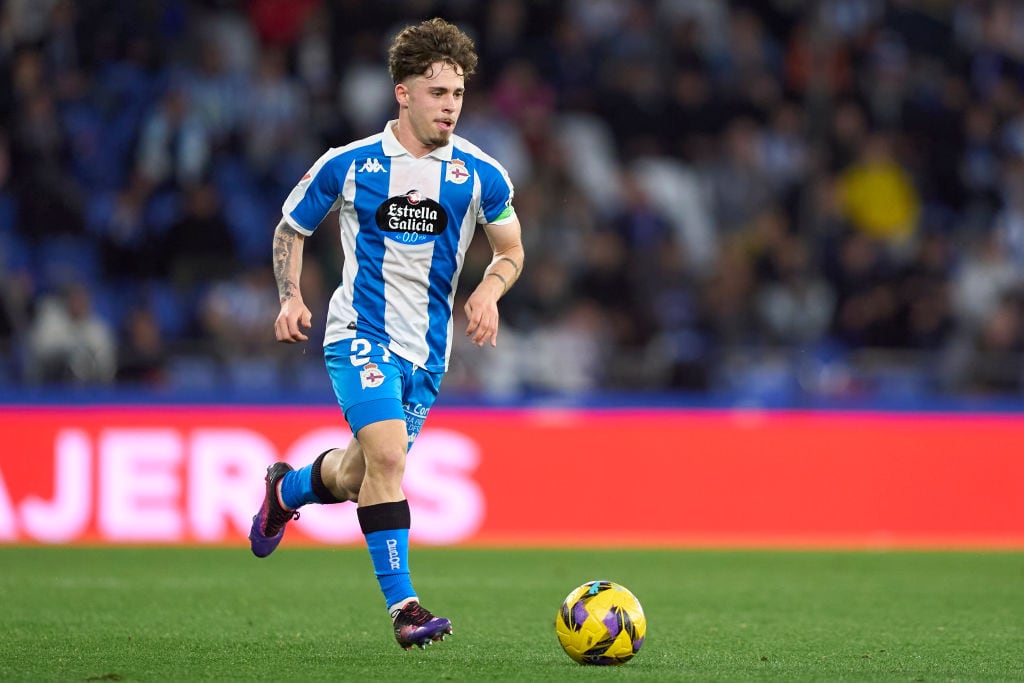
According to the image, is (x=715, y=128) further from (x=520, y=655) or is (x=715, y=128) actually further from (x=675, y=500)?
(x=520, y=655)

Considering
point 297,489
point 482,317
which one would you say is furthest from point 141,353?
point 482,317

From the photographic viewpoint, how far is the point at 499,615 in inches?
291

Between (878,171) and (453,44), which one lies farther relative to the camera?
(878,171)

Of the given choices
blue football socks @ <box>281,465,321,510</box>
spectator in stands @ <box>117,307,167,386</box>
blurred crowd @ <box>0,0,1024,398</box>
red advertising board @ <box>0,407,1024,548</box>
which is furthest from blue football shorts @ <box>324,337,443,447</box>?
spectator in stands @ <box>117,307,167,386</box>

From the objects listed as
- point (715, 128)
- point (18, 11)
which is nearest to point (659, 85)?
point (715, 128)

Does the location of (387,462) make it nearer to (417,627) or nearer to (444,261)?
(417,627)

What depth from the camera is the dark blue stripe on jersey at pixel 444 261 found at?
599 centimetres

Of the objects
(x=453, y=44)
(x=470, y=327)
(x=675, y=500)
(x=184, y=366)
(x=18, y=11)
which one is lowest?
(x=675, y=500)

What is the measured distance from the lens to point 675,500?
11883 millimetres

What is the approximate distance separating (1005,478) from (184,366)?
20.4 ft

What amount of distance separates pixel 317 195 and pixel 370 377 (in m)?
0.75

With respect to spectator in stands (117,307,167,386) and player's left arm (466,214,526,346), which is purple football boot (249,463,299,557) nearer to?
player's left arm (466,214,526,346)

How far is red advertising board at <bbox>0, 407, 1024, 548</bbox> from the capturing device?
37.7ft

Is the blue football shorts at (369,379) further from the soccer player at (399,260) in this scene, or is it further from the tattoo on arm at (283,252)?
the tattoo on arm at (283,252)
